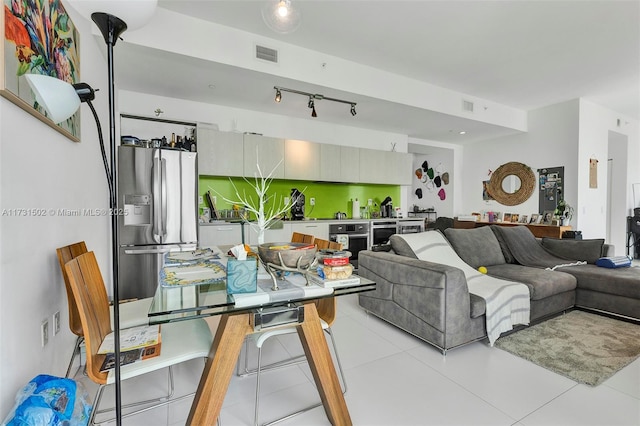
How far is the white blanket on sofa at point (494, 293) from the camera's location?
7.69ft

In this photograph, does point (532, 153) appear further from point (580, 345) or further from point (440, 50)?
point (580, 345)

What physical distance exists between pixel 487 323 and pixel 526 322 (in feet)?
1.75

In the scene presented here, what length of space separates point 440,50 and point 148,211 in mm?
3735

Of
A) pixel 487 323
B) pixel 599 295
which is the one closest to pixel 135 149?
pixel 487 323

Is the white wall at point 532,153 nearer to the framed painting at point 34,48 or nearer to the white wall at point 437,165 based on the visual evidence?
the white wall at point 437,165

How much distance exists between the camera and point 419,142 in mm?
6422

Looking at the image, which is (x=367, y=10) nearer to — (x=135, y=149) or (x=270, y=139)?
(x=270, y=139)

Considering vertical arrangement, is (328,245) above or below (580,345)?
above

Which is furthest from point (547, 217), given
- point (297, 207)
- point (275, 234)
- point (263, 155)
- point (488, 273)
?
point (263, 155)

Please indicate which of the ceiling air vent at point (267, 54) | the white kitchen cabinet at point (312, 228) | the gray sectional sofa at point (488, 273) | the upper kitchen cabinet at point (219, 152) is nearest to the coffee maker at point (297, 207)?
the white kitchen cabinet at point (312, 228)

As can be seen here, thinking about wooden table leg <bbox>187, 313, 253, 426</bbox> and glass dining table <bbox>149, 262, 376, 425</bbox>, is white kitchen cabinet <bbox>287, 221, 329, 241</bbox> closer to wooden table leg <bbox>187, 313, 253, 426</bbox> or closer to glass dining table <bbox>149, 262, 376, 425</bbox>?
glass dining table <bbox>149, 262, 376, 425</bbox>

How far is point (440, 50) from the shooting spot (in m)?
3.37

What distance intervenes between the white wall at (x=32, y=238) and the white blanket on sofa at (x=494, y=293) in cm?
265

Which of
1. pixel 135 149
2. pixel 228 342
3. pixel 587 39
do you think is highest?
pixel 587 39
